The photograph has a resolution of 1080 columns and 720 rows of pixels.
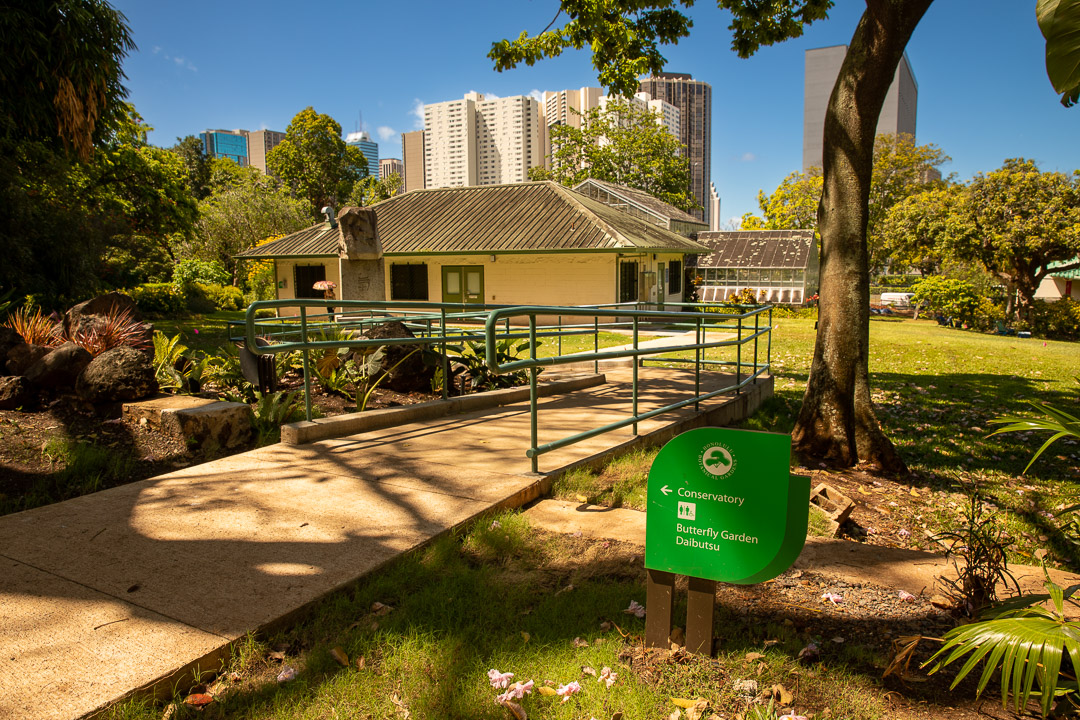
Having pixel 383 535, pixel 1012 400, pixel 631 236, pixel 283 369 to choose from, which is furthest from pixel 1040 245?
pixel 383 535

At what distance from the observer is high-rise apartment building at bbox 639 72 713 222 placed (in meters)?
138

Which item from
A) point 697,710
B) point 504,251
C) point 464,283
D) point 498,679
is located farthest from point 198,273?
point 697,710

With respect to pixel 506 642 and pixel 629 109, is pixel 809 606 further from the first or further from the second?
pixel 629 109

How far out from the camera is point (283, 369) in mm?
8141

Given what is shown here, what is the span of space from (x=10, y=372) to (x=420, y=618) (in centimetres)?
562

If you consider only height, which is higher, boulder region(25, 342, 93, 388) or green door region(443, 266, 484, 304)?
green door region(443, 266, 484, 304)

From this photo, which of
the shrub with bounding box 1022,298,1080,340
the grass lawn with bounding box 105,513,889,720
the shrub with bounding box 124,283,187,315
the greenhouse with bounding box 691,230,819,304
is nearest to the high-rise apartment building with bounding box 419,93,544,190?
the greenhouse with bounding box 691,230,819,304

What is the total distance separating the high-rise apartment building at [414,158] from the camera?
13762cm

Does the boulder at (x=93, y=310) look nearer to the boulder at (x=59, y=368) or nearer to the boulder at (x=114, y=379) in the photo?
the boulder at (x=59, y=368)

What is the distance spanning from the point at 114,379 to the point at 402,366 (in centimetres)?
276

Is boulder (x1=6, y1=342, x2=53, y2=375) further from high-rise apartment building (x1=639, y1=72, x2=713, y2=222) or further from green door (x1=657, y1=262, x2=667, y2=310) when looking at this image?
high-rise apartment building (x1=639, y1=72, x2=713, y2=222)

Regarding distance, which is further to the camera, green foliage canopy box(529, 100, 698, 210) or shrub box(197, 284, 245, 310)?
green foliage canopy box(529, 100, 698, 210)

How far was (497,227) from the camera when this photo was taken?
83.1ft

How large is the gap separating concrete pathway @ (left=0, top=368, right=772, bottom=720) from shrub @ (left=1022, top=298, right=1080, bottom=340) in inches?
1069
